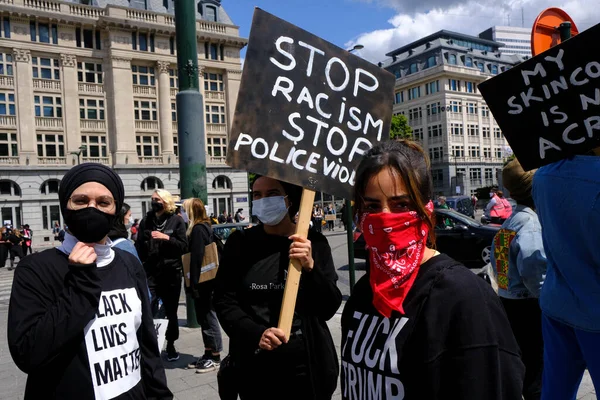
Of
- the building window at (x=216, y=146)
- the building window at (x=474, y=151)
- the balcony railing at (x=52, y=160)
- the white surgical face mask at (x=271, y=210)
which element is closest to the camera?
the white surgical face mask at (x=271, y=210)

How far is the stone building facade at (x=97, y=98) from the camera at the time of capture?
37.0 metres

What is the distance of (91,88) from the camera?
4006 cm

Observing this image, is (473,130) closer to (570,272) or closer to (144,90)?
(144,90)

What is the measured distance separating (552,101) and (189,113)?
17.1ft

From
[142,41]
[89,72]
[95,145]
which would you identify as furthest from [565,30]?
[142,41]

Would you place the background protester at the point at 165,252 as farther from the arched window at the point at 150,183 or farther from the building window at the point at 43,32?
the building window at the point at 43,32

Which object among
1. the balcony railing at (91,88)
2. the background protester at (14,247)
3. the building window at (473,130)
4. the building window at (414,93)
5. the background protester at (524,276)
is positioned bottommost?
→ the background protester at (14,247)

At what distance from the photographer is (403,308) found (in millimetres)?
1486

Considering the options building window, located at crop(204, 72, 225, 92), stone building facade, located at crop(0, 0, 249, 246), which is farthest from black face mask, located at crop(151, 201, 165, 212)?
building window, located at crop(204, 72, 225, 92)

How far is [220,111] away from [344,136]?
45381 mm

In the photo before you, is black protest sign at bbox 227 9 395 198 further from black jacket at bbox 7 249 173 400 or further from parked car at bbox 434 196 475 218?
parked car at bbox 434 196 475 218

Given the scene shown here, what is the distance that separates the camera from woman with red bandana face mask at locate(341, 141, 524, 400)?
4.33ft

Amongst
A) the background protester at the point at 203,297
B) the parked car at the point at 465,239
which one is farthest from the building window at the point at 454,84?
the background protester at the point at 203,297

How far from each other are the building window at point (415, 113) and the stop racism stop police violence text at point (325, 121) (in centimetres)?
6978
